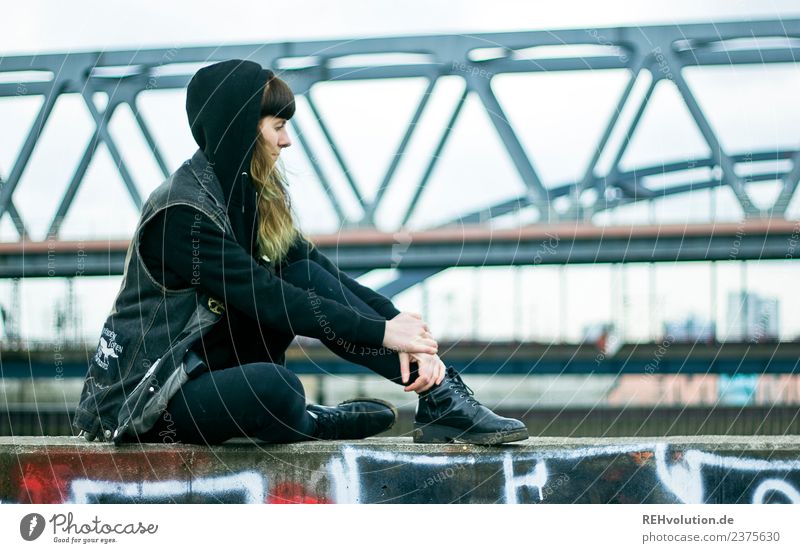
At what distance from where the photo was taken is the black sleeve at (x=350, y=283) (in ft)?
7.56

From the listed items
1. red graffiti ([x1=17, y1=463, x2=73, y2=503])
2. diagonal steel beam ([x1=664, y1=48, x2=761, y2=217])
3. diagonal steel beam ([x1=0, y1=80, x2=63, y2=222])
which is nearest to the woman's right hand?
red graffiti ([x1=17, y1=463, x2=73, y2=503])

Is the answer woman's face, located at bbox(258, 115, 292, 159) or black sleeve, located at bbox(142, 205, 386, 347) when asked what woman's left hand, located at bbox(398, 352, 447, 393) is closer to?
black sleeve, located at bbox(142, 205, 386, 347)

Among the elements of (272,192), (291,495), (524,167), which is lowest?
(291,495)

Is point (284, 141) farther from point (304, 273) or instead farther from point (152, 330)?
point (152, 330)

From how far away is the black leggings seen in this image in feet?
6.76

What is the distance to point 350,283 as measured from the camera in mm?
2352

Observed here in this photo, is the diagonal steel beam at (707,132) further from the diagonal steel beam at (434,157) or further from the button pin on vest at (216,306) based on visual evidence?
the button pin on vest at (216,306)

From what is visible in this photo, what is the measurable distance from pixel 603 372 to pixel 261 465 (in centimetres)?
1345

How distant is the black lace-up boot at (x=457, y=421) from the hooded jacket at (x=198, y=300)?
196 millimetres

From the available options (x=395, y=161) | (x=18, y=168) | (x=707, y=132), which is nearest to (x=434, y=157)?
(x=395, y=161)

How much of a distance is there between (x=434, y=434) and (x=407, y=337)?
220 millimetres

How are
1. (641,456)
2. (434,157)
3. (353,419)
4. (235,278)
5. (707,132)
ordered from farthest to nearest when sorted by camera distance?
(707,132) → (434,157) → (353,419) → (641,456) → (235,278)

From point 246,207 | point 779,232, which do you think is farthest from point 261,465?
point 779,232

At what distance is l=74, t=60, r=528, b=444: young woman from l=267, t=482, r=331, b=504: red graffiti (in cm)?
9
